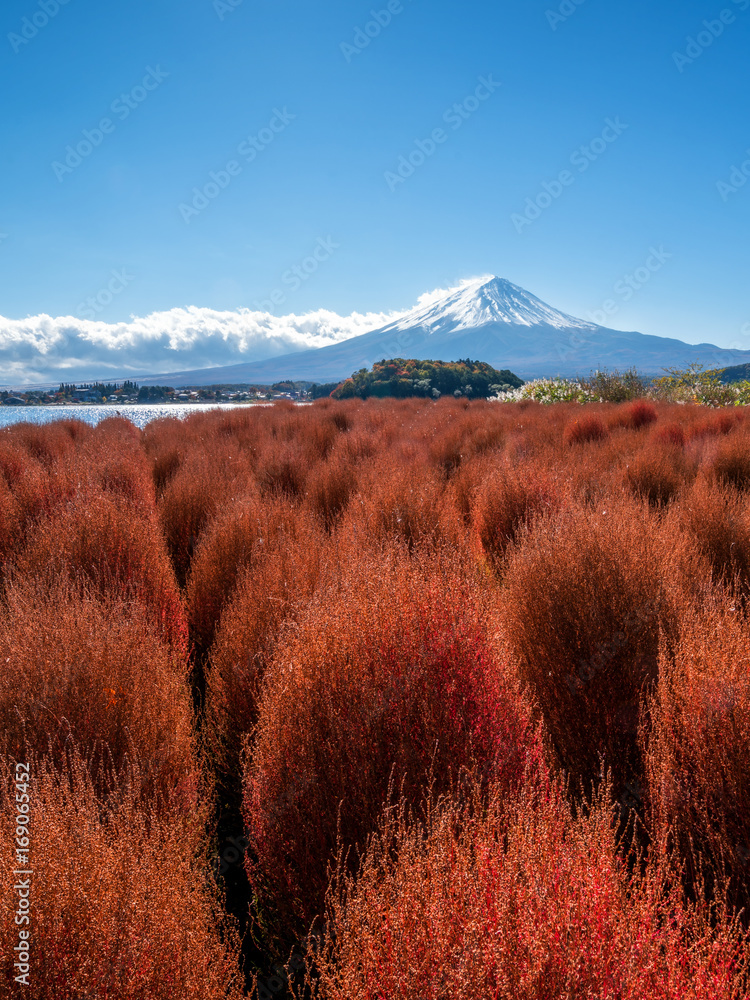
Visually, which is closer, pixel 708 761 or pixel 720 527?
pixel 708 761

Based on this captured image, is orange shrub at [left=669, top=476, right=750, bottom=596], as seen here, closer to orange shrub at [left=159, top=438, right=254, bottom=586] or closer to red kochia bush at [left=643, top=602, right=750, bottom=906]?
red kochia bush at [left=643, top=602, right=750, bottom=906]

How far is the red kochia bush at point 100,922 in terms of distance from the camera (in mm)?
1286

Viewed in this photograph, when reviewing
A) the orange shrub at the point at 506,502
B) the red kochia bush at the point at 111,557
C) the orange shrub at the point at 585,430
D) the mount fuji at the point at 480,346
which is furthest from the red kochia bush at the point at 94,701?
the mount fuji at the point at 480,346

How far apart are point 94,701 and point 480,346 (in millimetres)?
206205

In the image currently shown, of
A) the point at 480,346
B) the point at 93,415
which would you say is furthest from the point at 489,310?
the point at 93,415

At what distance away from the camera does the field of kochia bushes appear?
130 cm

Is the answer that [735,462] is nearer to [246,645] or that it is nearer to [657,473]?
[657,473]

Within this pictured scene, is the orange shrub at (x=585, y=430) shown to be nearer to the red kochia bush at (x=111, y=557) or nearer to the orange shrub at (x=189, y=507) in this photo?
the orange shrub at (x=189, y=507)

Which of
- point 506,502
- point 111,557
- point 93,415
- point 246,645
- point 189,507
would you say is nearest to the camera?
point 246,645

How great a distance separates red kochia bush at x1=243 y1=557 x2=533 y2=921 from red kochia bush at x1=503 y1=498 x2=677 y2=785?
2.63ft

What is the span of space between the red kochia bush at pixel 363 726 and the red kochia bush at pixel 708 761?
0.59 m

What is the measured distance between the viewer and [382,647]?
2443mm

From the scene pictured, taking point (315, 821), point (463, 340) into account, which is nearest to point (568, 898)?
point (315, 821)

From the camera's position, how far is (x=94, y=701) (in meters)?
2.55
